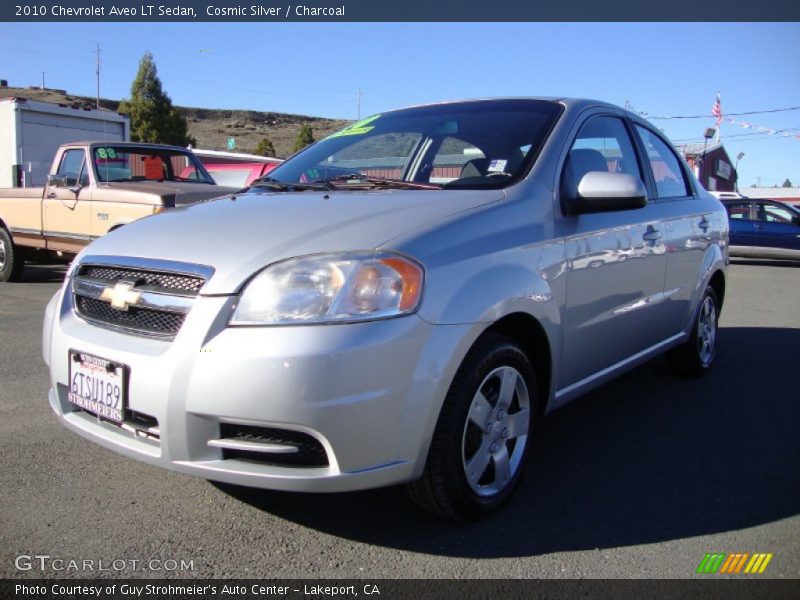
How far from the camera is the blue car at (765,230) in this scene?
49.4 ft

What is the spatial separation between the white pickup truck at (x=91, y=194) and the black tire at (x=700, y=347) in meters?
5.52

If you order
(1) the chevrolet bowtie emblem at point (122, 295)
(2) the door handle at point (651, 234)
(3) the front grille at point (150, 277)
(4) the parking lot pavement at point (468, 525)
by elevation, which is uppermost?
(2) the door handle at point (651, 234)

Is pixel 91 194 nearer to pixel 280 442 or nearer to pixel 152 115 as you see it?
pixel 280 442

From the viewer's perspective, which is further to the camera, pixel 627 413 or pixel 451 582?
pixel 627 413

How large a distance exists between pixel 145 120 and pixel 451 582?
53590 mm

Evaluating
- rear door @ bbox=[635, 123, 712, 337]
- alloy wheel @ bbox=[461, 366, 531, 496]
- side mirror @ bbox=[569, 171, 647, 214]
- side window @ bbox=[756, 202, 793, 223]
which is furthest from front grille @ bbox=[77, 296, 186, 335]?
side window @ bbox=[756, 202, 793, 223]

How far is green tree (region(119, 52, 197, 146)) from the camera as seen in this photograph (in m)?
50.5

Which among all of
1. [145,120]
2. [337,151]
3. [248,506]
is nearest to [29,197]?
[337,151]

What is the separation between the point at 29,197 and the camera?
9.59 m

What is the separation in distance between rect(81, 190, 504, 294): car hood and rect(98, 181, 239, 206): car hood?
5.04m

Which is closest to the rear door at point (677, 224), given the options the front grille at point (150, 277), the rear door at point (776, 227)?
the front grille at point (150, 277)

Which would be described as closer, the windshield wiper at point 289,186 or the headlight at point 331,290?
the headlight at point 331,290

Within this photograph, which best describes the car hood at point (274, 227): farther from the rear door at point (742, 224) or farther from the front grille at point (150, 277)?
the rear door at point (742, 224)

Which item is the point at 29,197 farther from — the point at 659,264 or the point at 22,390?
the point at 659,264
